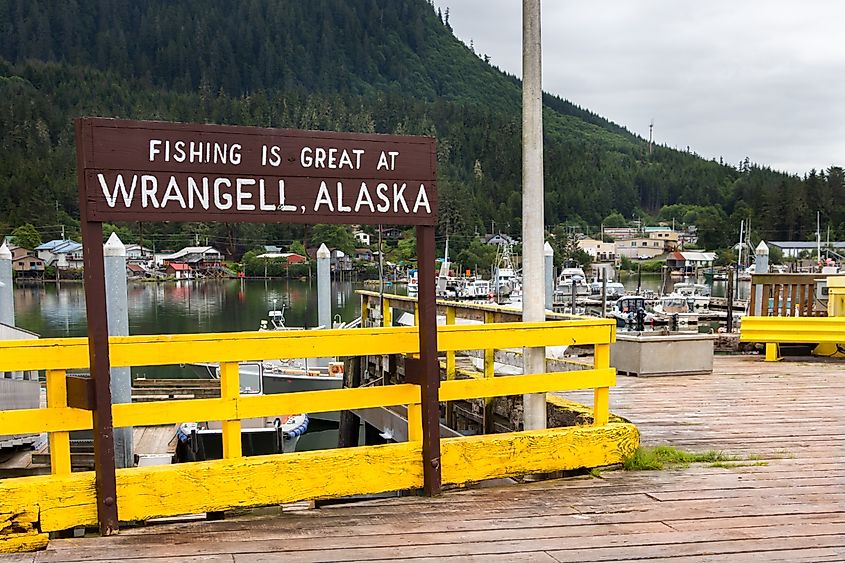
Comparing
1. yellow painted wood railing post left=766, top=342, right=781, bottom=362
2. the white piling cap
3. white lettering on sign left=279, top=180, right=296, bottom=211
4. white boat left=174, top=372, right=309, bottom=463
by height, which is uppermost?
white lettering on sign left=279, top=180, right=296, bottom=211

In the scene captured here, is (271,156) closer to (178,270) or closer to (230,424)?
(230,424)

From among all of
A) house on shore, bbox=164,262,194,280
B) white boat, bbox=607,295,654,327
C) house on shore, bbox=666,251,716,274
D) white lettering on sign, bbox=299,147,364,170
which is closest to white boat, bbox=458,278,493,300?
white boat, bbox=607,295,654,327

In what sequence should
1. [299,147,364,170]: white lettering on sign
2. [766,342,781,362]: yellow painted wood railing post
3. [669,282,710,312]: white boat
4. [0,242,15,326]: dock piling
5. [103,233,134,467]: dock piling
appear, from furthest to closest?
[669,282,710,312]: white boat, [0,242,15,326]: dock piling, [766,342,781,362]: yellow painted wood railing post, [103,233,134,467]: dock piling, [299,147,364,170]: white lettering on sign

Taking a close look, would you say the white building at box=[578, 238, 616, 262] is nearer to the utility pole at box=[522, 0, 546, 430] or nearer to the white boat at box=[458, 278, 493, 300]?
the white boat at box=[458, 278, 493, 300]

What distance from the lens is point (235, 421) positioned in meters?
4.96

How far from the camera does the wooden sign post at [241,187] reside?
4480 mm

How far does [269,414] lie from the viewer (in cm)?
494

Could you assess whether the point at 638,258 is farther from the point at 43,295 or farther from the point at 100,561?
the point at 100,561

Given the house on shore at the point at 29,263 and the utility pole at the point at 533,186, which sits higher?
the utility pole at the point at 533,186

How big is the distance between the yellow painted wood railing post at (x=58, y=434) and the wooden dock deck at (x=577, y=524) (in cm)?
45

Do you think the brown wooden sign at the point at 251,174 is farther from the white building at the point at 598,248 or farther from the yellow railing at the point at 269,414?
the white building at the point at 598,248

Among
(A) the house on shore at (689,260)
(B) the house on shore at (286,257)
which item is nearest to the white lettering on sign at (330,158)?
(B) the house on shore at (286,257)

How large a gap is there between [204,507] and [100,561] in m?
0.85

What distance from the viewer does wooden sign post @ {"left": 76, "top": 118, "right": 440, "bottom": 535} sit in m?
4.48
